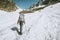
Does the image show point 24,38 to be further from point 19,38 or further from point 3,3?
point 3,3

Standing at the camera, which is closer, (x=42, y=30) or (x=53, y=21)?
(x=42, y=30)

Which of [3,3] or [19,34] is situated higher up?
[19,34]

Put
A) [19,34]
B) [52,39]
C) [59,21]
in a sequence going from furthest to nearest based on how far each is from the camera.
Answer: [59,21] → [19,34] → [52,39]

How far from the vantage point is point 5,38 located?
14.8 meters

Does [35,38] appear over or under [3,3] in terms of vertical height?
over

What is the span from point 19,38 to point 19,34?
2.48 feet

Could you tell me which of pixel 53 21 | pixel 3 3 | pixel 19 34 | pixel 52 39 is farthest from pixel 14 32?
pixel 3 3

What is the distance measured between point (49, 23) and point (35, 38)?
422cm

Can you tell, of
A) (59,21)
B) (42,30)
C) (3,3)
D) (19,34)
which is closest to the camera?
(19,34)

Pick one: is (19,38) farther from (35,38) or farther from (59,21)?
(59,21)

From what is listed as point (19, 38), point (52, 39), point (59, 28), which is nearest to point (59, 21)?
point (59, 28)

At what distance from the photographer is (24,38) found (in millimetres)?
14578

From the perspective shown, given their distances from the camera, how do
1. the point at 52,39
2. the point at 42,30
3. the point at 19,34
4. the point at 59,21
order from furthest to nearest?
the point at 59,21
the point at 42,30
the point at 19,34
the point at 52,39

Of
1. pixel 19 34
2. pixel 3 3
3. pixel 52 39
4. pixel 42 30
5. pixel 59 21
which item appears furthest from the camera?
pixel 3 3
